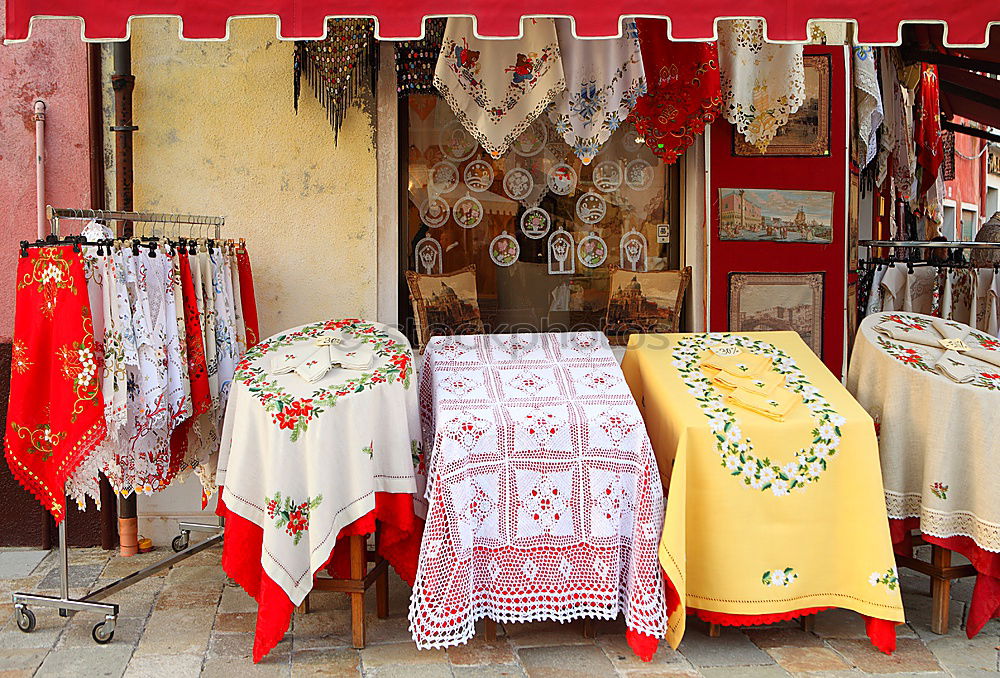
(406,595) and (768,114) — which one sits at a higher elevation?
(768,114)

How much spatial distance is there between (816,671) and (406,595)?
1.88 meters

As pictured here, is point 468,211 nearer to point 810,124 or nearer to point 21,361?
point 810,124

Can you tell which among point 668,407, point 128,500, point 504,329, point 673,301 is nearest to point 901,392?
point 668,407

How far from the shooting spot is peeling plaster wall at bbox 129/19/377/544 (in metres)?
4.87

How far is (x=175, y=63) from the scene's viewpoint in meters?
4.86

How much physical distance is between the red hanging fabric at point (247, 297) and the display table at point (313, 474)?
0.82 meters

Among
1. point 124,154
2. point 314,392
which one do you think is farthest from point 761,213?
point 124,154

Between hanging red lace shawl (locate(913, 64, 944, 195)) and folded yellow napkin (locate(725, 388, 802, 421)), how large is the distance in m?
4.63

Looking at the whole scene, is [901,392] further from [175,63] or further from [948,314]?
[175,63]

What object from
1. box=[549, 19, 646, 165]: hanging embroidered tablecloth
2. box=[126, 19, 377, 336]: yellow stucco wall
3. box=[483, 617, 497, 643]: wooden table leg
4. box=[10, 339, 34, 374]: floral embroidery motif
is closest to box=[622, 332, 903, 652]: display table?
box=[483, 617, 497, 643]: wooden table leg

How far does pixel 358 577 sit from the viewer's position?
11.8 feet

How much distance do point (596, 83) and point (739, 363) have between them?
1.55 m

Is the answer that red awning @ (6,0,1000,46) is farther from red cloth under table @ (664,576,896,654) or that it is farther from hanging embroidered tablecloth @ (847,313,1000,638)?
red cloth under table @ (664,576,896,654)

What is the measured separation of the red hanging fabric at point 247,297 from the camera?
4.49 meters
